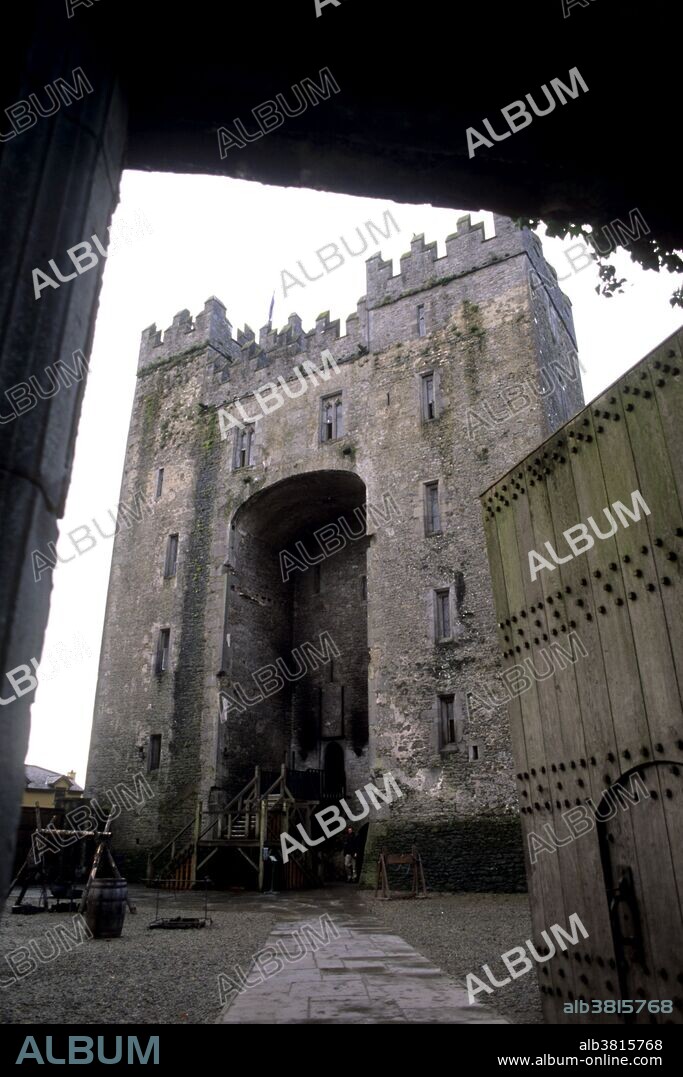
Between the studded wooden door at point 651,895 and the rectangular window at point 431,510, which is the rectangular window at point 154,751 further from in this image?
the studded wooden door at point 651,895

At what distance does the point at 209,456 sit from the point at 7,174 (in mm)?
22173

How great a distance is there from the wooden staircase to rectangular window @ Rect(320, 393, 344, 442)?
9.88m

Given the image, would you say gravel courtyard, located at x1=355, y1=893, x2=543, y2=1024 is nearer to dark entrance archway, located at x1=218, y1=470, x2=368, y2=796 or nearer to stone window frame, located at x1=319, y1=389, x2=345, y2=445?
dark entrance archway, located at x1=218, y1=470, x2=368, y2=796

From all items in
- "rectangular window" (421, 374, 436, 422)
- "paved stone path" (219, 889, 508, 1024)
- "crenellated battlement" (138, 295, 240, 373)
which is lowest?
"paved stone path" (219, 889, 508, 1024)

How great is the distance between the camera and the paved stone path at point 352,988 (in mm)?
4207

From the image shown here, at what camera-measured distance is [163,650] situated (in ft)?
72.3

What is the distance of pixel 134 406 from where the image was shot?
26438mm

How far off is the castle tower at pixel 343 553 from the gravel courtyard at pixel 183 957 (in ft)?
15.5

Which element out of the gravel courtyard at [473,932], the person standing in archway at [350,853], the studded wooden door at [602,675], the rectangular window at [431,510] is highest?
the rectangular window at [431,510]

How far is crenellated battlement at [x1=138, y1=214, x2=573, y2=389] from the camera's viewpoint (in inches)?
792

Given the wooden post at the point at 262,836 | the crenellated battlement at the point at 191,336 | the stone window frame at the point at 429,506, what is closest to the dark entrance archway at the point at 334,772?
the wooden post at the point at 262,836

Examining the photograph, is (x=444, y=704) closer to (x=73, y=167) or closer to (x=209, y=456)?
(x=209, y=456)

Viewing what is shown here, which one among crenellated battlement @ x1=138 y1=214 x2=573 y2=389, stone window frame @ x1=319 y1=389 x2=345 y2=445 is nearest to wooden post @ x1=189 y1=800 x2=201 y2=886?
stone window frame @ x1=319 y1=389 x2=345 y2=445

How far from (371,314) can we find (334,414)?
3.40 m
